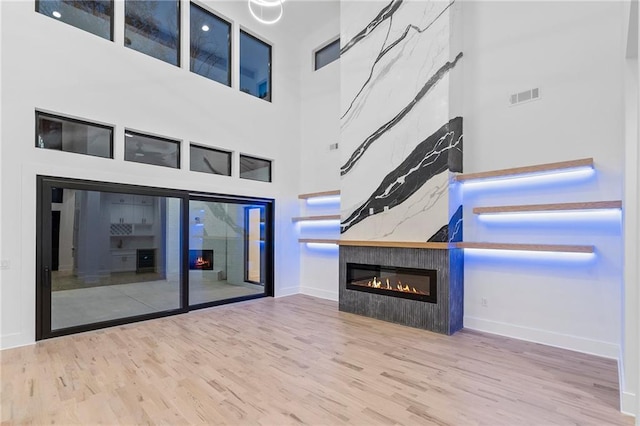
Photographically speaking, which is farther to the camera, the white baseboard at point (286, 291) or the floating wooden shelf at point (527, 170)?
the white baseboard at point (286, 291)

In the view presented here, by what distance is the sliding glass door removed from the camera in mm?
4059

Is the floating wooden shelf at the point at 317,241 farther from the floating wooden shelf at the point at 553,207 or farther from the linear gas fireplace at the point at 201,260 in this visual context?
the floating wooden shelf at the point at 553,207

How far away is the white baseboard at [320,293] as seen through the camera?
626cm

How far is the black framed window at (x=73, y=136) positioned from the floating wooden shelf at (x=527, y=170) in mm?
4911

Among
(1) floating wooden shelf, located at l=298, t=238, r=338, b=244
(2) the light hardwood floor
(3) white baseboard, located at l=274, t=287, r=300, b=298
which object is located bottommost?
(3) white baseboard, located at l=274, t=287, r=300, b=298

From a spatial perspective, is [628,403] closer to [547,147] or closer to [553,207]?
[553,207]

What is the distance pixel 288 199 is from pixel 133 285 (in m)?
3.22

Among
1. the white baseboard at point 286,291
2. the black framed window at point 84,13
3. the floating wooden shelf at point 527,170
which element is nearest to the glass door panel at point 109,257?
the white baseboard at point 286,291

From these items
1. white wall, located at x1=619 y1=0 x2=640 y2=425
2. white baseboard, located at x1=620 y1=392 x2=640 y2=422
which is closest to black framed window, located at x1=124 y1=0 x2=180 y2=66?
white wall, located at x1=619 y1=0 x2=640 y2=425

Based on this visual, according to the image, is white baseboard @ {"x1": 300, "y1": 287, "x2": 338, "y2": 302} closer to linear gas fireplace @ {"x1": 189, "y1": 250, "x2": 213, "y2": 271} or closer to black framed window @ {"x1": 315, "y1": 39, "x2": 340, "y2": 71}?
linear gas fireplace @ {"x1": 189, "y1": 250, "x2": 213, "y2": 271}

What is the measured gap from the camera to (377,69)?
508cm

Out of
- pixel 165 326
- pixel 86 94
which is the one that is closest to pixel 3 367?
pixel 165 326

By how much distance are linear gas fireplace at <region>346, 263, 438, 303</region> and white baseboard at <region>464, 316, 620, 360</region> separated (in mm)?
724

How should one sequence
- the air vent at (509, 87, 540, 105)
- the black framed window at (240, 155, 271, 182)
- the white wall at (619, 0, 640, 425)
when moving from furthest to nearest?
1. the black framed window at (240, 155, 271, 182)
2. the air vent at (509, 87, 540, 105)
3. the white wall at (619, 0, 640, 425)
